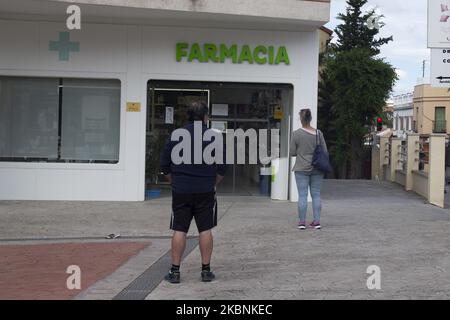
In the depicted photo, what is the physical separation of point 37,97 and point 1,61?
103cm

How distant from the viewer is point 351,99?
31.5 metres

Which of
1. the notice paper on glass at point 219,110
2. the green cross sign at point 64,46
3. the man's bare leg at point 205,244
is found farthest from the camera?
the notice paper on glass at point 219,110

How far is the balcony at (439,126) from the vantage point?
59.6 metres

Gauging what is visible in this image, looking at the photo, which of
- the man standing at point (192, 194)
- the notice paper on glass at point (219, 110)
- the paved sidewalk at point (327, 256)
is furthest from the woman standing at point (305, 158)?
the notice paper on glass at point (219, 110)

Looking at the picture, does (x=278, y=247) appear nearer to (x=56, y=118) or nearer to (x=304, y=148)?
(x=304, y=148)

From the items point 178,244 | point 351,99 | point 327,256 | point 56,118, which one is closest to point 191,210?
point 178,244

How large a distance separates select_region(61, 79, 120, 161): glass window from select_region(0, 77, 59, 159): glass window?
9.9 inches

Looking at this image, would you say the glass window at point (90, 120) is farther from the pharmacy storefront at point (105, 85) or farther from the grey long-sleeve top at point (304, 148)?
the grey long-sleeve top at point (304, 148)

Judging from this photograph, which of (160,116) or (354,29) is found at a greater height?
(354,29)

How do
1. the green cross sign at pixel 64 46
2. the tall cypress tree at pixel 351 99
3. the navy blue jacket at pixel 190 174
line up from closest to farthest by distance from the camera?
the navy blue jacket at pixel 190 174, the green cross sign at pixel 64 46, the tall cypress tree at pixel 351 99

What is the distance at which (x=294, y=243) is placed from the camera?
8703 mm

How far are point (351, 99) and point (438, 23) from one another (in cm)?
2285

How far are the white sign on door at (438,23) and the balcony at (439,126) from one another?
5326 centimetres
